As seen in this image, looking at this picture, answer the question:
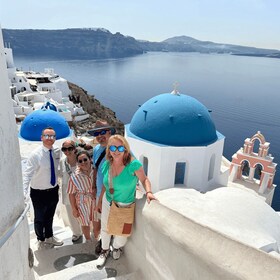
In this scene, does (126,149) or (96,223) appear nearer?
(126,149)

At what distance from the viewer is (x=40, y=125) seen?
346 inches

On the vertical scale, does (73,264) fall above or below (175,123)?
below

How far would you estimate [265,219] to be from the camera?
5324 millimetres

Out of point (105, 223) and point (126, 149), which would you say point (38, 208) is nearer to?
point (105, 223)

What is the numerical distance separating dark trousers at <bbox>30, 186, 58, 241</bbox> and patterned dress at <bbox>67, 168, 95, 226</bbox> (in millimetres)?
293

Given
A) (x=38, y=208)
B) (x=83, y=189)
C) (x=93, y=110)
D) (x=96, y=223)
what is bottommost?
(x=93, y=110)

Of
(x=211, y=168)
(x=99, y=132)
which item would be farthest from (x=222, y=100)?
(x=99, y=132)

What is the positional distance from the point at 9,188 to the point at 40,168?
4.57ft

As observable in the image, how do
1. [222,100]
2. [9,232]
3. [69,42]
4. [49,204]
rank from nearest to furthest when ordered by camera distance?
[9,232], [49,204], [222,100], [69,42]

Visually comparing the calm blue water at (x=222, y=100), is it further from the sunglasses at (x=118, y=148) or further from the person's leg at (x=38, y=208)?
the sunglasses at (x=118, y=148)

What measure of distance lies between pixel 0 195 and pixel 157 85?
69.3 metres

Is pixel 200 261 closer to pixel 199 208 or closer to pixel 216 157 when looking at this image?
pixel 199 208

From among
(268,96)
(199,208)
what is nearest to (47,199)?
(199,208)

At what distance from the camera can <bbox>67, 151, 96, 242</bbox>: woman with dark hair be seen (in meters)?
4.10
